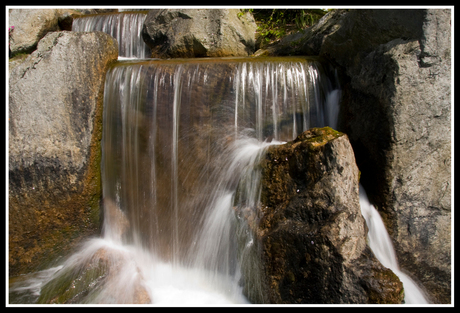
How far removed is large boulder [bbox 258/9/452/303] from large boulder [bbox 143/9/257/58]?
2735 mm

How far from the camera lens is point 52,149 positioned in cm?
405

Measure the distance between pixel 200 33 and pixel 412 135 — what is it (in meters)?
4.05

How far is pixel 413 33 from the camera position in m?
3.26

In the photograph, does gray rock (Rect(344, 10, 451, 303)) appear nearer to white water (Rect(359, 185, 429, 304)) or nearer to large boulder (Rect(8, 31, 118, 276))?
white water (Rect(359, 185, 429, 304))

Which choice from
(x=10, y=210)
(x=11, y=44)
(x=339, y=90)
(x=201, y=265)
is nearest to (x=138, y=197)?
(x=201, y=265)

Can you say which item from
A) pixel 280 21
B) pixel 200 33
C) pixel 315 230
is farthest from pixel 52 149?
pixel 280 21

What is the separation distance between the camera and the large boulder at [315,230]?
2553mm

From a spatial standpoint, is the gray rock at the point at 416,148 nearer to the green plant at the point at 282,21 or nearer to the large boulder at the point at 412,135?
the large boulder at the point at 412,135

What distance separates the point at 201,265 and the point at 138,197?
129 cm

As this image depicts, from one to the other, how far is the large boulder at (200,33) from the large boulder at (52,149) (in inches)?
72.2

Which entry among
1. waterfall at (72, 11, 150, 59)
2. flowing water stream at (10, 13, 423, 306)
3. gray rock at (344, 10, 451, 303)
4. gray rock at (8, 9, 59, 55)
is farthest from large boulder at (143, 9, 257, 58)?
gray rock at (344, 10, 451, 303)

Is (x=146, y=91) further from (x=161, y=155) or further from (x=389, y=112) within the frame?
(x=389, y=112)

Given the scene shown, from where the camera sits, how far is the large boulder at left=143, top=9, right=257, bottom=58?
18.4 ft

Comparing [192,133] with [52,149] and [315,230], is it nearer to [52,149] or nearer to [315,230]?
[52,149]
